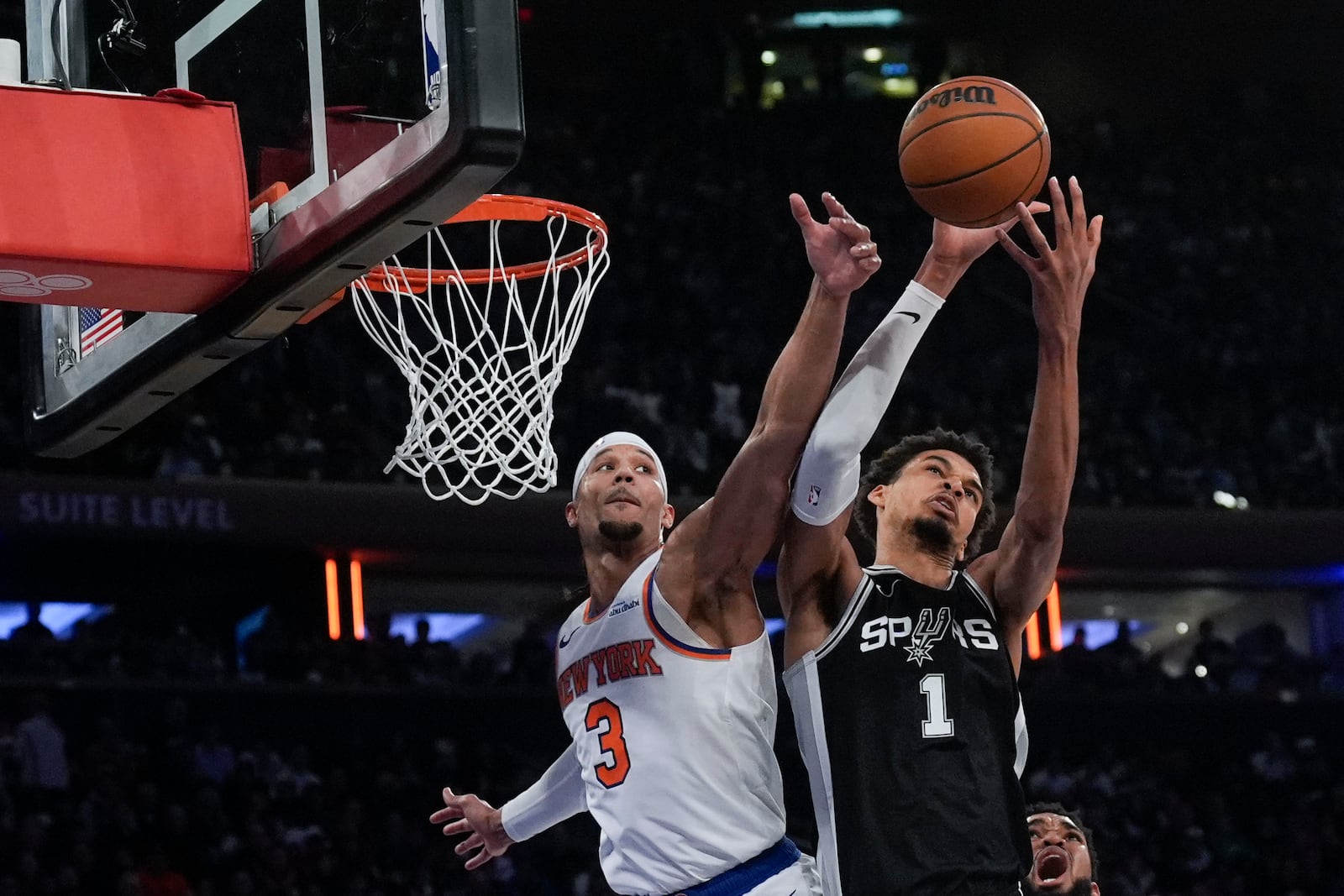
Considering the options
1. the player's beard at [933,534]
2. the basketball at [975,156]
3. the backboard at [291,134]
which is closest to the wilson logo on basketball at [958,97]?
the basketball at [975,156]

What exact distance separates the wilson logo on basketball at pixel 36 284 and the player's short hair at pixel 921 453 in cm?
189

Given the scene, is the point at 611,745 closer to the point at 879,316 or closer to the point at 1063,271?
the point at 1063,271

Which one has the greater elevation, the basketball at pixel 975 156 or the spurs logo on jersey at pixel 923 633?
the basketball at pixel 975 156

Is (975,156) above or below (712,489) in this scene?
above

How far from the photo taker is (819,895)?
13.9 ft

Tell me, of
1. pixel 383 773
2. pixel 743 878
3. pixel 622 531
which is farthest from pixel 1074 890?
pixel 383 773

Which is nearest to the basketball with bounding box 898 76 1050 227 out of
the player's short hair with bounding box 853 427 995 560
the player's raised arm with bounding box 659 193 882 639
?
the player's raised arm with bounding box 659 193 882 639

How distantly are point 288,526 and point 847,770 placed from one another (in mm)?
9296

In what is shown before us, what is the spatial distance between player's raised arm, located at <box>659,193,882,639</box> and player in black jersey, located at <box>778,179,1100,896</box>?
0.06 meters

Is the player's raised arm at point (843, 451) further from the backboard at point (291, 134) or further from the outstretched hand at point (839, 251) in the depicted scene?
the backboard at point (291, 134)

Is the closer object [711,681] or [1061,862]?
[711,681]

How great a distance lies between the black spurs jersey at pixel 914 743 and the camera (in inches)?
152

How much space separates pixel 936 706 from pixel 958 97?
4.61 ft

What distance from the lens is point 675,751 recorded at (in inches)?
167
